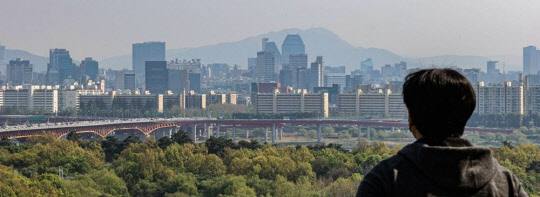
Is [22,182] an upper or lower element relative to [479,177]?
lower

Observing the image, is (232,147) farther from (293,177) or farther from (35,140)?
(35,140)

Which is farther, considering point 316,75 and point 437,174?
point 316,75

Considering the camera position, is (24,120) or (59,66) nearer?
(24,120)

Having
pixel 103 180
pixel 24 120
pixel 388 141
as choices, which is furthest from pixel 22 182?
pixel 24 120

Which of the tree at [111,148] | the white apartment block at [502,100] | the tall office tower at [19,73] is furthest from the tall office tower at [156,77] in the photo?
the tree at [111,148]

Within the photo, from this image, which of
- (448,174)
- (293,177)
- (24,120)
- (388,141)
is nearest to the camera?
(448,174)

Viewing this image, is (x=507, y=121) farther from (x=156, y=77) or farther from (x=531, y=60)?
(x=156, y=77)

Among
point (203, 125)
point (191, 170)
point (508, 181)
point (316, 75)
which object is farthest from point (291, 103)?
point (508, 181)

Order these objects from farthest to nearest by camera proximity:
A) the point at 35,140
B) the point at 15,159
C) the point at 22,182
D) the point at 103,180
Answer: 1. the point at 35,140
2. the point at 15,159
3. the point at 103,180
4. the point at 22,182
